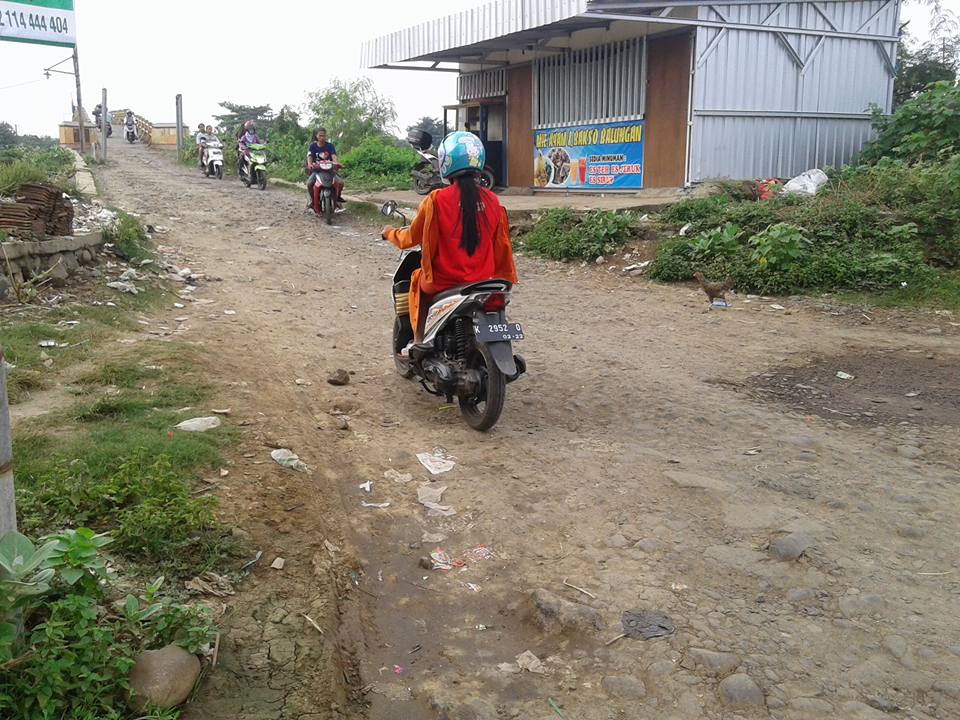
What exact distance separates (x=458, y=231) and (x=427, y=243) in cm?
19

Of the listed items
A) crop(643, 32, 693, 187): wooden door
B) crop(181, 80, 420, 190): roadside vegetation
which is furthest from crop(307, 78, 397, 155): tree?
crop(643, 32, 693, 187): wooden door

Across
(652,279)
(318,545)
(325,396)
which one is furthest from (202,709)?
(652,279)

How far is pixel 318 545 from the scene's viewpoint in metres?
3.29

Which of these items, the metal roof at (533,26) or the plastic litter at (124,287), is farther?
the metal roof at (533,26)

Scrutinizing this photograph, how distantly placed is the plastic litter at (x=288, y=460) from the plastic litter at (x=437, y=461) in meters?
0.64

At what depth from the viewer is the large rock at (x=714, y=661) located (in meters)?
2.56

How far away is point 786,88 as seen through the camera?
45.0 feet

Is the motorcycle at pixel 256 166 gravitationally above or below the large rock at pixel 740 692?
above

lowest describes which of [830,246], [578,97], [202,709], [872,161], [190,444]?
[202,709]

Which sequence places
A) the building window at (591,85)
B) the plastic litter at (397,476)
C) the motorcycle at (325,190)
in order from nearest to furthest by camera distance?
1. the plastic litter at (397,476)
2. the motorcycle at (325,190)
3. the building window at (591,85)

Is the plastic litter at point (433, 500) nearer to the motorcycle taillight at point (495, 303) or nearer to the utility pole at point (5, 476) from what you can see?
the motorcycle taillight at point (495, 303)

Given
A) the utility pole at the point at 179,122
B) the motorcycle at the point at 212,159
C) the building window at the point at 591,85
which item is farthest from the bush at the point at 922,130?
the utility pole at the point at 179,122

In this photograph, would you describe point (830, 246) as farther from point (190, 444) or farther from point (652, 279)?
point (190, 444)

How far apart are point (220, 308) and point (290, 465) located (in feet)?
13.6
